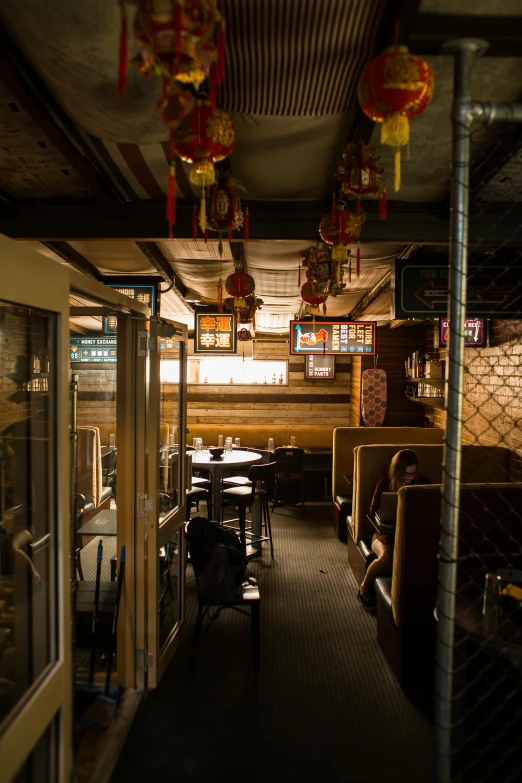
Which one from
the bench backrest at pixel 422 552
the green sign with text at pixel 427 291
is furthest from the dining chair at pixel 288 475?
the bench backrest at pixel 422 552

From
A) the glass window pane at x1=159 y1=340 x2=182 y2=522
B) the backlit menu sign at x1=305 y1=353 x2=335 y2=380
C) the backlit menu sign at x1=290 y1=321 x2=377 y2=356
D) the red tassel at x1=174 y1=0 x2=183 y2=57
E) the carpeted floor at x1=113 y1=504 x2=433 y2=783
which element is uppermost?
the red tassel at x1=174 y1=0 x2=183 y2=57

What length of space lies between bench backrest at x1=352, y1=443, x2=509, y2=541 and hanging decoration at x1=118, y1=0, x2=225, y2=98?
14.8 ft

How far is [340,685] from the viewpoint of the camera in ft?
10.8

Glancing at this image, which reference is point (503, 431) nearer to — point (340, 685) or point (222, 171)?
A: point (340, 685)

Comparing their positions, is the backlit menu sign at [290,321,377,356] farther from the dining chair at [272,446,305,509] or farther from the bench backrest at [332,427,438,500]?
the dining chair at [272,446,305,509]

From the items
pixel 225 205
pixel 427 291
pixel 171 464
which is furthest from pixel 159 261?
pixel 427 291

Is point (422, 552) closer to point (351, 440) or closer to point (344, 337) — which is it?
point (351, 440)

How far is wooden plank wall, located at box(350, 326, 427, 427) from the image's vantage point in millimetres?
8500

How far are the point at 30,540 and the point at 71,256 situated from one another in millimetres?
2924

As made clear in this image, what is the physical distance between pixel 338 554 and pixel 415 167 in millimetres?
4451

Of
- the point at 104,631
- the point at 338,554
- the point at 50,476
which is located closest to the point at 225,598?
the point at 104,631

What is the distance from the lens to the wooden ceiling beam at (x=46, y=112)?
179 cm

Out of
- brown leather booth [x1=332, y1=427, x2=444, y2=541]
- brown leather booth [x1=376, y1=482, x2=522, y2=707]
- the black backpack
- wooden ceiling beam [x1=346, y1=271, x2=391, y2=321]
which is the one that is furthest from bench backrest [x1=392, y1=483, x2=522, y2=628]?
brown leather booth [x1=332, y1=427, x2=444, y2=541]

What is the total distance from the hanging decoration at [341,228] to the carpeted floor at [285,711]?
2712 millimetres
